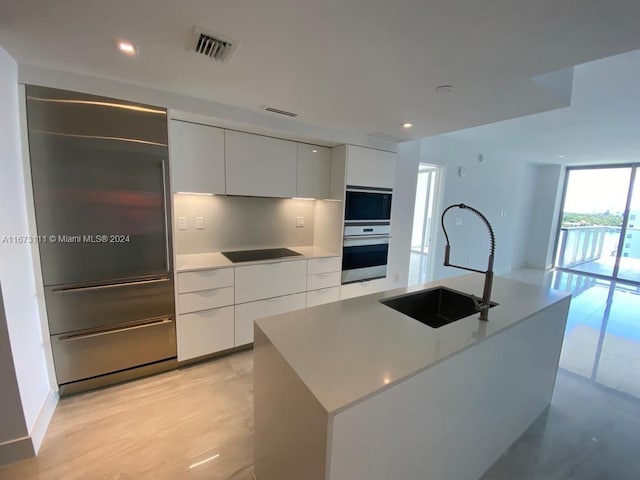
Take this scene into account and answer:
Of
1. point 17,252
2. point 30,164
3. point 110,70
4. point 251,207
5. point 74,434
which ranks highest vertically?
point 110,70

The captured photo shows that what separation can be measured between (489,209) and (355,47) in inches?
194

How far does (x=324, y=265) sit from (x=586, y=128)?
366 cm

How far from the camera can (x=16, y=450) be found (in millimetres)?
1506

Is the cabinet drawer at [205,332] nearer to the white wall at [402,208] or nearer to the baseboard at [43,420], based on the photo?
the baseboard at [43,420]

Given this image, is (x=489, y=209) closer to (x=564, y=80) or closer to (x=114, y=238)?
(x=564, y=80)

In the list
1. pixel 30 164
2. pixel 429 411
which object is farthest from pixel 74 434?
pixel 429 411

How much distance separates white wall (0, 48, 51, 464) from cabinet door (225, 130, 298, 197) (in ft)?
4.24

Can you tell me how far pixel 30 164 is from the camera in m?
1.67

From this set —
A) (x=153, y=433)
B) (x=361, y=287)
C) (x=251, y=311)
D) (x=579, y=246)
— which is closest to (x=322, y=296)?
(x=361, y=287)

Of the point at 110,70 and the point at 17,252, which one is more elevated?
the point at 110,70

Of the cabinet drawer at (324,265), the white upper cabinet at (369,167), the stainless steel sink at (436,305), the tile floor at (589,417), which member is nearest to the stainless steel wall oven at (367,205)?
the white upper cabinet at (369,167)

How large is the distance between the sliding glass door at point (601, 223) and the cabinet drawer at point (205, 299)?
7622mm

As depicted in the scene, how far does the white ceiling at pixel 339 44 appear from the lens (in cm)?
108

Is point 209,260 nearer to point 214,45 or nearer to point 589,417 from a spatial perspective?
point 214,45
